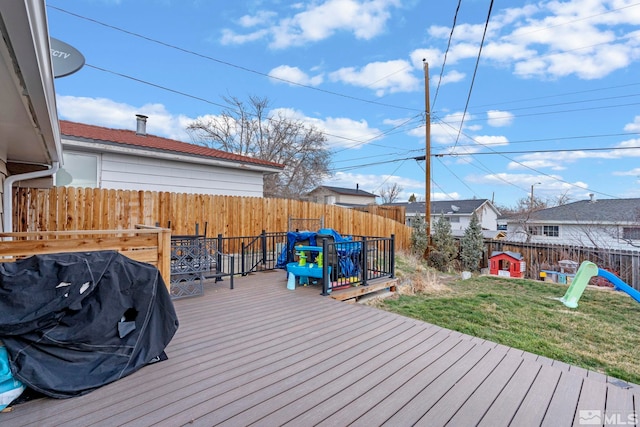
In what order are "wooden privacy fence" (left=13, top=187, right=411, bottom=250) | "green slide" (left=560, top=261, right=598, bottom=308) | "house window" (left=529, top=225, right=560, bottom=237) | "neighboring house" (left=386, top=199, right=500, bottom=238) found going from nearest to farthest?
"wooden privacy fence" (left=13, top=187, right=411, bottom=250), "green slide" (left=560, top=261, right=598, bottom=308), "house window" (left=529, top=225, right=560, bottom=237), "neighboring house" (left=386, top=199, right=500, bottom=238)

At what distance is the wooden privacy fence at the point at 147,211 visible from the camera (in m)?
5.85

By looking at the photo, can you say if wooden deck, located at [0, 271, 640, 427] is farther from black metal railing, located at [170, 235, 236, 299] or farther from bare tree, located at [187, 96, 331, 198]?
bare tree, located at [187, 96, 331, 198]

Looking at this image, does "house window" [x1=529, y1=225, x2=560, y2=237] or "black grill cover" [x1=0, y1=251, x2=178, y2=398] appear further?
"house window" [x1=529, y1=225, x2=560, y2=237]

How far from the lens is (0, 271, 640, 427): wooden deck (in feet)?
6.18

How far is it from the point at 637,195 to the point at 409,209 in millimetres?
16111

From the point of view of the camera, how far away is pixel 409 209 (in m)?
30.9

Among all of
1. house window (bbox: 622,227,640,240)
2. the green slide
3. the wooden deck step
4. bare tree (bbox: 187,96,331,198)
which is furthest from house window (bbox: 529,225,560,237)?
the wooden deck step

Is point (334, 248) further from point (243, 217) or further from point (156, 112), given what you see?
point (156, 112)

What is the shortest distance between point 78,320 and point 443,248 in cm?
1176

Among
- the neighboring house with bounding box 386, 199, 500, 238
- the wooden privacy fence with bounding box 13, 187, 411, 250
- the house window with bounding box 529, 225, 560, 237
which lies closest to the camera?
the wooden privacy fence with bounding box 13, 187, 411, 250

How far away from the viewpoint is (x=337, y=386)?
7.34 feet

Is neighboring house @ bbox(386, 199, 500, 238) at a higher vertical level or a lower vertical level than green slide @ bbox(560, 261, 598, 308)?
higher

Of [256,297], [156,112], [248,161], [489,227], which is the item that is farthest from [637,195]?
[156,112]

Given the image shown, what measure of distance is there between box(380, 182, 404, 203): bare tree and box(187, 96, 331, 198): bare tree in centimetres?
1953
